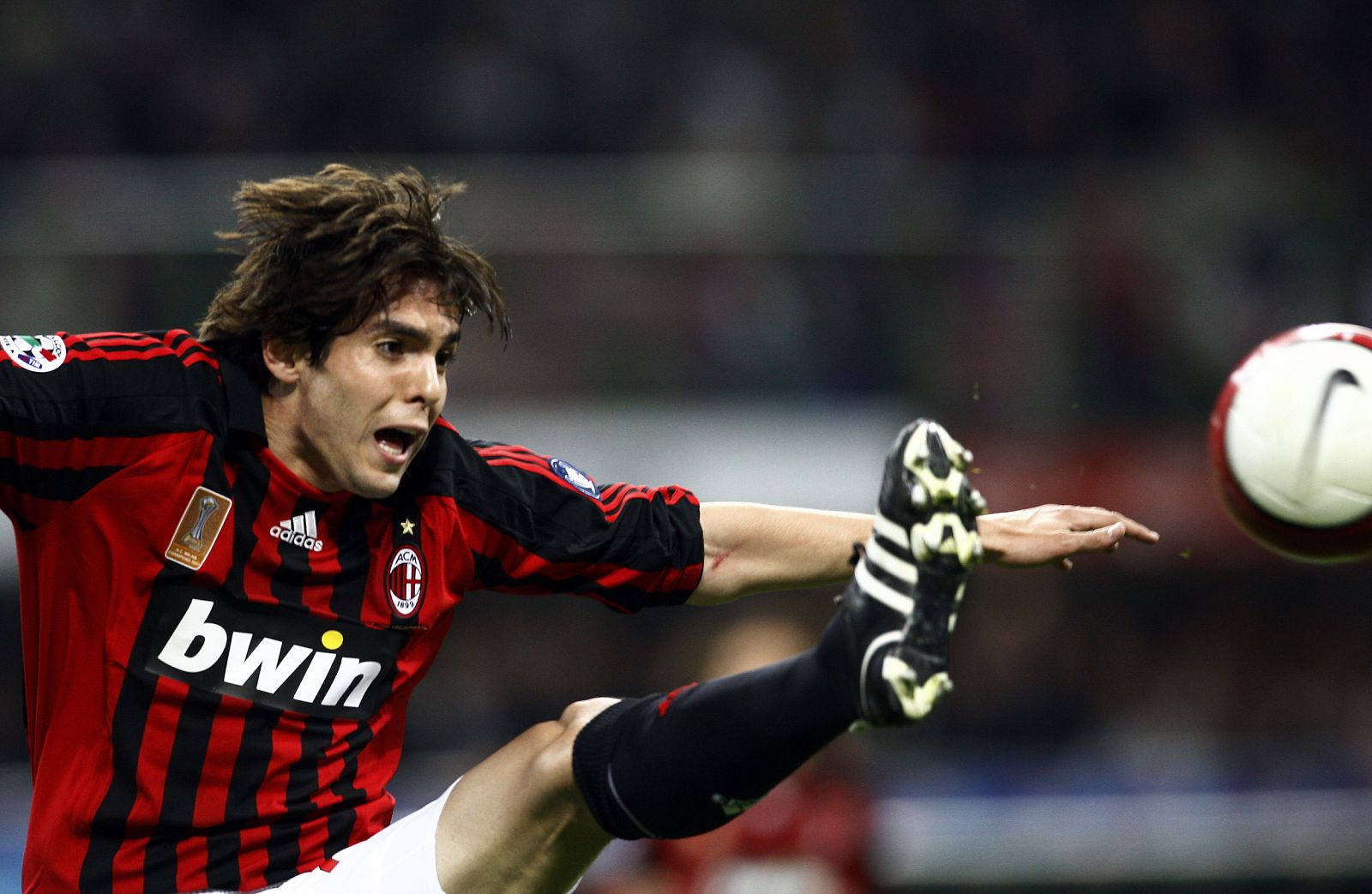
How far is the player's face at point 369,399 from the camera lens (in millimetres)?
3518

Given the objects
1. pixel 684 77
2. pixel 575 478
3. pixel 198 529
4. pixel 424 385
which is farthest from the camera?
pixel 684 77

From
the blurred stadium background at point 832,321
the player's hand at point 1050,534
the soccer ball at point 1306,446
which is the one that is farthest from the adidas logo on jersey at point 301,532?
the blurred stadium background at point 832,321

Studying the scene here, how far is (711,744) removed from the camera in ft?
10.6

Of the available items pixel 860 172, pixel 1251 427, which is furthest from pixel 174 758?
pixel 860 172

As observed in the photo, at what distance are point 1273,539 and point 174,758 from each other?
8.06ft

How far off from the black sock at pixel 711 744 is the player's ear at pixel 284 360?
99cm

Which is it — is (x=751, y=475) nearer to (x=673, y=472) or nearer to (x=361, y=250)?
(x=673, y=472)

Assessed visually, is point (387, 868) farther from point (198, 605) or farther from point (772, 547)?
point (772, 547)

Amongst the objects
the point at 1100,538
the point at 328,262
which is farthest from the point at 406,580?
the point at 1100,538

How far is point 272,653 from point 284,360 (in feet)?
2.05

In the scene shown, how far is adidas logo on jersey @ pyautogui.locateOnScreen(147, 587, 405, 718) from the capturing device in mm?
3428

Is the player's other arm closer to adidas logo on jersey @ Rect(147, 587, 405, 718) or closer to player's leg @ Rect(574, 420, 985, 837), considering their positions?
player's leg @ Rect(574, 420, 985, 837)

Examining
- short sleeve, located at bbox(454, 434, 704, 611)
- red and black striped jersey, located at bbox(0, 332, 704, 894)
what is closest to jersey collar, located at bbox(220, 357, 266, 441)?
red and black striped jersey, located at bbox(0, 332, 704, 894)

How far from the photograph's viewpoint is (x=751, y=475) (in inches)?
347
